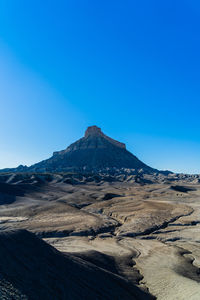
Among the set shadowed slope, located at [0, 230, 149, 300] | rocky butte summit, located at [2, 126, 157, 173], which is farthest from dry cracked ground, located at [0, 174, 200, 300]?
rocky butte summit, located at [2, 126, 157, 173]

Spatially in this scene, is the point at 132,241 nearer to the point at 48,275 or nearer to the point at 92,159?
the point at 48,275

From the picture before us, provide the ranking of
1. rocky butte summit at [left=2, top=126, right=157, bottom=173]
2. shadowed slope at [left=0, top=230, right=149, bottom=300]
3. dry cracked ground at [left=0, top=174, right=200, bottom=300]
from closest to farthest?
1. shadowed slope at [left=0, top=230, right=149, bottom=300]
2. dry cracked ground at [left=0, top=174, right=200, bottom=300]
3. rocky butte summit at [left=2, top=126, right=157, bottom=173]

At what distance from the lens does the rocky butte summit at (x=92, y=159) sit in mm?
153062

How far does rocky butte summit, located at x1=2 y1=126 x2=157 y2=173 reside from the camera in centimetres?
15306

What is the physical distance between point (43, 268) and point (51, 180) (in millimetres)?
82583

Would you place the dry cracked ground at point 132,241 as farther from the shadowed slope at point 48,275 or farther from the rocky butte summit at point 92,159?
the rocky butte summit at point 92,159

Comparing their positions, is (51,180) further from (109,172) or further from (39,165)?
(39,165)

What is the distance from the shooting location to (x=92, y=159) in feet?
546

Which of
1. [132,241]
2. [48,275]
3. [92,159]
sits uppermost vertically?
[92,159]

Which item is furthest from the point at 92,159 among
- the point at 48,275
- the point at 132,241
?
the point at 48,275

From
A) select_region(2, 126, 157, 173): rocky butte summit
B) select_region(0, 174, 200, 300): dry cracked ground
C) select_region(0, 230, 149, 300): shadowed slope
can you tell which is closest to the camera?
select_region(0, 230, 149, 300): shadowed slope

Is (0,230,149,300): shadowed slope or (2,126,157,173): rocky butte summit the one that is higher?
(2,126,157,173): rocky butte summit

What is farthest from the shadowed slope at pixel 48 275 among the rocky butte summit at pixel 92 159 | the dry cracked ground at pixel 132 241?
the rocky butte summit at pixel 92 159

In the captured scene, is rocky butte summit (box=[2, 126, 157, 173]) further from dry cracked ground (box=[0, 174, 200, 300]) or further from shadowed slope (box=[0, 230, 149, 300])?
shadowed slope (box=[0, 230, 149, 300])
